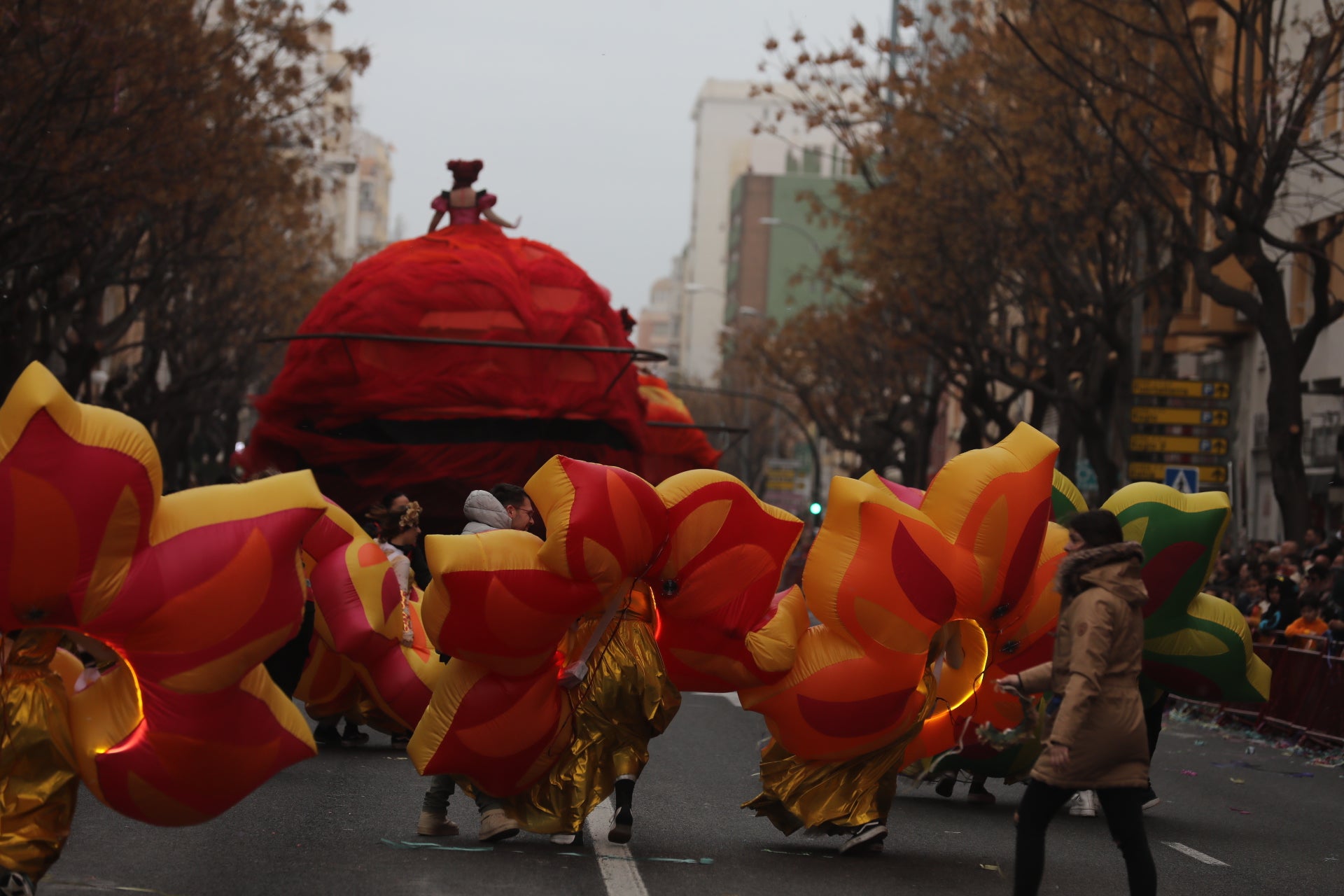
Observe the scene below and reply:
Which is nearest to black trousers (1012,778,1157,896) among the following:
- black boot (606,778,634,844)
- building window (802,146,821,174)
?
black boot (606,778,634,844)

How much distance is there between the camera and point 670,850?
8.17 m

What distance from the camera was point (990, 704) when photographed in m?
9.27

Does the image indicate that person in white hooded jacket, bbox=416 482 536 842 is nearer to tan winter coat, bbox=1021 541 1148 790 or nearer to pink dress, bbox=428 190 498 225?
tan winter coat, bbox=1021 541 1148 790

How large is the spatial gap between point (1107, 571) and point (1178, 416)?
19.0 m

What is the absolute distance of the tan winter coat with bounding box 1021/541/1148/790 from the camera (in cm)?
633

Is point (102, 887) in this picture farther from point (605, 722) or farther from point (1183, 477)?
point (1183, 477)

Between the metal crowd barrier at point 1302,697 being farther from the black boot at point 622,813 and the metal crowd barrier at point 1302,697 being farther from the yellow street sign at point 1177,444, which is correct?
the yellow street sign at point 1177,444

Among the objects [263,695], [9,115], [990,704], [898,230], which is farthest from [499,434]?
[898,230]

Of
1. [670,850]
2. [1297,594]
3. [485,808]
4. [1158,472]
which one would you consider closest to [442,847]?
[485,808]

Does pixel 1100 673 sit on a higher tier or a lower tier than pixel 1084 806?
higher

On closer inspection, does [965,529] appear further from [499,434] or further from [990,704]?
[499,434]

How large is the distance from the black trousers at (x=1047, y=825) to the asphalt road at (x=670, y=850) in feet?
3.75

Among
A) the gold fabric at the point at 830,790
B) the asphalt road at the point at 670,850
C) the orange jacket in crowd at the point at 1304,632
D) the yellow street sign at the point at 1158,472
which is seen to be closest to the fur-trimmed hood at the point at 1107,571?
the asphalt road at the point at 670,850

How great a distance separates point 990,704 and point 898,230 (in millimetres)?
21306
